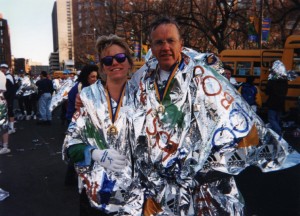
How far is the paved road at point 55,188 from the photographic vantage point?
3809mm

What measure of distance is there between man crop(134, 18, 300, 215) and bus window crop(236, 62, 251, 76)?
37.1 feet

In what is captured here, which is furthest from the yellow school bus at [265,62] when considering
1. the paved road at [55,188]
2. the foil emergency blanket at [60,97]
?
the foil emergency blanket at [60,97]

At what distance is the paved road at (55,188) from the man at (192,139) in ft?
7.27

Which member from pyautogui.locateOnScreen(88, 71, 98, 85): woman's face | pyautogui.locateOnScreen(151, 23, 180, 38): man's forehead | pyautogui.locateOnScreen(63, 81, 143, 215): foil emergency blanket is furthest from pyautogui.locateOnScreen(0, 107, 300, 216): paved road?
pyautogui.locateOnScreen(151, 23, 180, 38): man's forehead

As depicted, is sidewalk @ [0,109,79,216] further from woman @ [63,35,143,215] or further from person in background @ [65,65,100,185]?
woman @ [63,35,143,215]

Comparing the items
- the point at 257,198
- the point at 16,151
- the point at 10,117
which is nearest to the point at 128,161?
the point at 257,198

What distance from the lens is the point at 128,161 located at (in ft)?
5.93

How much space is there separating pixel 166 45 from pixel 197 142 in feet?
1.79

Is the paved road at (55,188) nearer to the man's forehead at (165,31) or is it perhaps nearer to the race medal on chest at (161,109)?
the race medal on chest at (161,109)

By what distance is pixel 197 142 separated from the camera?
5.22ft

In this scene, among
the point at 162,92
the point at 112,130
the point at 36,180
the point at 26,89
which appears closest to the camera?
the point at 162,92

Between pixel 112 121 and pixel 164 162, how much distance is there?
16.8 inches

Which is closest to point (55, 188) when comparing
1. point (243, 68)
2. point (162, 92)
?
point (162, 92)

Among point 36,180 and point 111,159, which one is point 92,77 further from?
point 111,159
